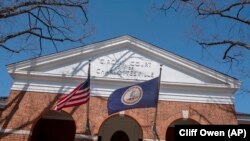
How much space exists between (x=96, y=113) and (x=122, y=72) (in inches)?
93.0

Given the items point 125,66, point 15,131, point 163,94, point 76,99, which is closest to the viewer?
→ point 76,99

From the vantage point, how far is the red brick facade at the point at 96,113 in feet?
49.6

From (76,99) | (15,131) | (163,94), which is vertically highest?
(163,94)

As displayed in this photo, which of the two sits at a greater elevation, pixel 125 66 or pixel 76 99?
pixel 125 66

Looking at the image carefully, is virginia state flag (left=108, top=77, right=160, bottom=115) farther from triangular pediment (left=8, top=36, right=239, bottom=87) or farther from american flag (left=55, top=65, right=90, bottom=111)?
triangular pediment (left=8, top=36, right=239, bottom=87)

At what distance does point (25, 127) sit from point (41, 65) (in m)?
2.97

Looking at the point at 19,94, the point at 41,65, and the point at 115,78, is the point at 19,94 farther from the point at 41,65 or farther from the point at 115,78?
the point at 115,78

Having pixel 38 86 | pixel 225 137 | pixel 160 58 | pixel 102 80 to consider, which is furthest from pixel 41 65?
pixel 225 137

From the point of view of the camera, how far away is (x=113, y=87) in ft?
52.4

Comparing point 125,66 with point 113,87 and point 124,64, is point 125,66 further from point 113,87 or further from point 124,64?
point 113,87

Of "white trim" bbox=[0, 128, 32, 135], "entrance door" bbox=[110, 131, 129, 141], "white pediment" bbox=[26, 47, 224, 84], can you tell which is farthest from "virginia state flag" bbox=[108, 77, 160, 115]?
"entrance door" bbox=[110, 131, 129, 141]

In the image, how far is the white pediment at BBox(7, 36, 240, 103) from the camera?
15.9m

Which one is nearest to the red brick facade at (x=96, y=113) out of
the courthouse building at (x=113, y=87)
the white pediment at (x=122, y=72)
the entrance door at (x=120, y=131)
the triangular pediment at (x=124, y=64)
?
the courthouse building at (x=113, y=87)

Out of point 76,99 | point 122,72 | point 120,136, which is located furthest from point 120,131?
point 76,99
